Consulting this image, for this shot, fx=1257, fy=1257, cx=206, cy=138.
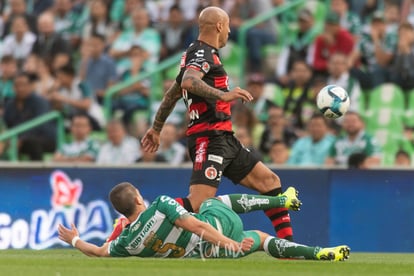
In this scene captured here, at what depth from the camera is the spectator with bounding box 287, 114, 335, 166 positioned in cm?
1722

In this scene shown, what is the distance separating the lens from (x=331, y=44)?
19.1 metres

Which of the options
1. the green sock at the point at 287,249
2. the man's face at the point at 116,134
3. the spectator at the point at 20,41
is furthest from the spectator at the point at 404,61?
the green sock at the point at 287,249

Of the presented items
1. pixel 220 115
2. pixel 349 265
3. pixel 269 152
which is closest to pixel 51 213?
pixel 269 152

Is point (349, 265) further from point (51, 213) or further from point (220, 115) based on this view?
point (51, 213)

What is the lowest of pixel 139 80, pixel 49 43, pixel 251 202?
pixel 251 202

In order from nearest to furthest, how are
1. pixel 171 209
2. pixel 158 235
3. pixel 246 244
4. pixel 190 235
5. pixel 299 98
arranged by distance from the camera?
pixel 246 244 → pixel 171 209 → pixel 158 235 → pixel 190 235 → pixel 299 98

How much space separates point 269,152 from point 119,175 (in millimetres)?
2343

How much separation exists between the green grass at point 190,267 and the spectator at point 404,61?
608cm

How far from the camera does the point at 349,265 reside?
11477 millimetres

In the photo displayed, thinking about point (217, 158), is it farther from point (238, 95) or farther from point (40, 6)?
point (40, 6)

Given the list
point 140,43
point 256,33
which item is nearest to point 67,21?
point 140,43

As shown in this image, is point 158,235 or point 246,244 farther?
point 158,235

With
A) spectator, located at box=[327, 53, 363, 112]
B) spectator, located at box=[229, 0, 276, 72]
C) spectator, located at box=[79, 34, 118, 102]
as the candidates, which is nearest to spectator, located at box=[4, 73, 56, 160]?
spectator, located at box=[79, 34, 118, 102]

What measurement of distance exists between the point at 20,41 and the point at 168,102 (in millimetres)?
9322
